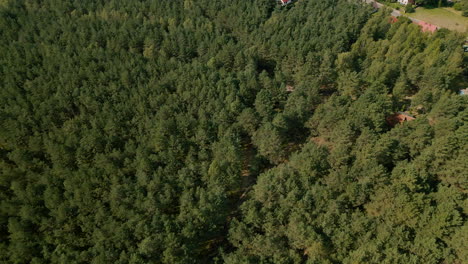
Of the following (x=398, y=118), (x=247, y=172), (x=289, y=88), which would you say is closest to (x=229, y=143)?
(x=247, y=172)

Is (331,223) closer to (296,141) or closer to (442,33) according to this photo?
(296,141)

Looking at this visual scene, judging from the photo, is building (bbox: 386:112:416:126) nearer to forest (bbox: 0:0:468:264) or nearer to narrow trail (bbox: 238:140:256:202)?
forest (bbox: 0:0:468:264)

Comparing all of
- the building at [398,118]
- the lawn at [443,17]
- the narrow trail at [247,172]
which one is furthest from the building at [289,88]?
the lawn at [443,17]

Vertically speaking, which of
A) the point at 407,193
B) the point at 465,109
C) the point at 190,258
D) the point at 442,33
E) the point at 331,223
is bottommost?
the point at 190,258

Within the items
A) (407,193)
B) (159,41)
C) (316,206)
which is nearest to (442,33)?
(407,193)

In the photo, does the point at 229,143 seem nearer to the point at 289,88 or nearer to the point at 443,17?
the point at 289,88

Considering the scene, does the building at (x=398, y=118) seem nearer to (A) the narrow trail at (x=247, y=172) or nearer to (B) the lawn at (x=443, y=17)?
(A) the narrow trail at (x=247, y=172)
